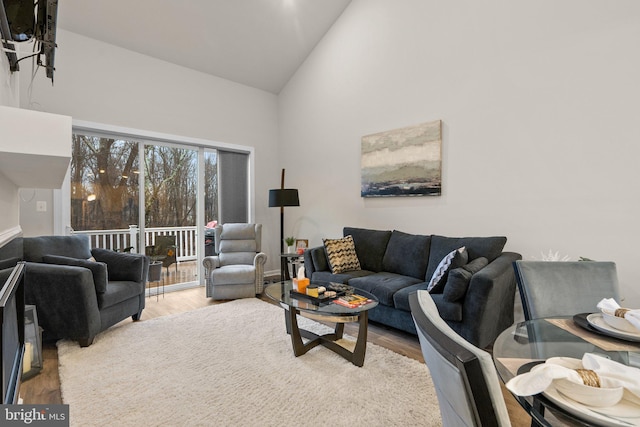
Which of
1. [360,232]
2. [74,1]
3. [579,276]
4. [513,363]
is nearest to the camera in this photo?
[513,363]

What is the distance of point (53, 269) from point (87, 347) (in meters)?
0.69

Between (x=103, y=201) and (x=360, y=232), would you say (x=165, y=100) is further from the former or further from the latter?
(x=360, y=232)

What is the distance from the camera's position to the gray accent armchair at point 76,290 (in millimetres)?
2525

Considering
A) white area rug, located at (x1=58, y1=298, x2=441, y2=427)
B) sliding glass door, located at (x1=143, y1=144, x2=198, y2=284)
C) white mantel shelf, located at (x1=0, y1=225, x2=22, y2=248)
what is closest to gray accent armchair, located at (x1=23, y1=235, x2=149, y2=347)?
white area rug, located at (x1=58, y1=298, x2=441, y2=427)

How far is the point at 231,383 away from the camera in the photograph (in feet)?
6.88

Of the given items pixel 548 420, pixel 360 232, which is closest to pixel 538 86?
pixel 360 232

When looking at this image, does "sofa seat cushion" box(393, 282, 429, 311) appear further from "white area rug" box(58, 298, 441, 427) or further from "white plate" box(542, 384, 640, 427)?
"white plate" box(542, 384, 640, 427)

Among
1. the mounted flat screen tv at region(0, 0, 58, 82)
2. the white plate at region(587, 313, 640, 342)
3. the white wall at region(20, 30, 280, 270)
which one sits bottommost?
the white plate at region(587, 313, 640, 342)

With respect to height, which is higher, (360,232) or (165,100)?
(165,100)

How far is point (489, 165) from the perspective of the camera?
3156 mm

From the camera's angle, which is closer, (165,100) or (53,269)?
(53,269)

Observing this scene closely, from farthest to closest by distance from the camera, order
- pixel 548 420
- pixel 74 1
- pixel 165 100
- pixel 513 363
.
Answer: pixel 165 100
pixel 74 1
pixel 513 363
pixel 548 420

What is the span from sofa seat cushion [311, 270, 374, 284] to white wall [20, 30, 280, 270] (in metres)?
2.07

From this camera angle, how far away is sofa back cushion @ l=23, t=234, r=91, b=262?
2.96 meters
